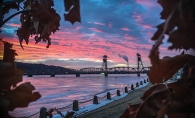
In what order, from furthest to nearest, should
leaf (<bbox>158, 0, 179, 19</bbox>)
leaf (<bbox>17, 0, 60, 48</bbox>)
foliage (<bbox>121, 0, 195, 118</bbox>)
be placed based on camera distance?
leaf (<bbox>17, 0, 60, 48</bbox>) < leaf (<bbox>158, 0, 179, 19</bbox>) < foliage (<bbox>121, 0, 195, 118</bbox>)

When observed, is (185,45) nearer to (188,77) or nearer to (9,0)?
(188,77)

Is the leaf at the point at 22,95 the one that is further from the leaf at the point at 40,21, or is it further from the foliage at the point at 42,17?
the leaf at the point at 40,21

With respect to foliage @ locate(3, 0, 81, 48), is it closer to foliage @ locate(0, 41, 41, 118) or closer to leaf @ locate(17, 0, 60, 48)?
leaf @ locate(17, 0, 60, 48)

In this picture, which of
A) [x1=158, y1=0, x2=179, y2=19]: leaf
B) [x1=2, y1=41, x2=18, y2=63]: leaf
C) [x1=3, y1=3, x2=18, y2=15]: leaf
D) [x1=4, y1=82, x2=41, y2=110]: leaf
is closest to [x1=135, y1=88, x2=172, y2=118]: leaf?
[x1=158, y1=0, x2=179, y2=19]: leaf

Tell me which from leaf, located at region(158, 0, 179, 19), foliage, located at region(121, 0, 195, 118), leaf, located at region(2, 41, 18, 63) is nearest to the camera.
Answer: foliage, located at region(121, 0, 195, 118)

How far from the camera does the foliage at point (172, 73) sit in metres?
0.62

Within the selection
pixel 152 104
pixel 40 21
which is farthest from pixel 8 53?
pixel 152 104

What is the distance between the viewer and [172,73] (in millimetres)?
857

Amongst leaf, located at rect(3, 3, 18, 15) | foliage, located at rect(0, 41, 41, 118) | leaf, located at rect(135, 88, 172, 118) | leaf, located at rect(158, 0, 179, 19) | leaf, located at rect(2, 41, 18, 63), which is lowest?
leaf, located at rect(135, 88, 172, 118)

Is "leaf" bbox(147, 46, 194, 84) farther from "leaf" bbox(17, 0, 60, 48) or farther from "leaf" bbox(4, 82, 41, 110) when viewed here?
"leaf" bbox(17, 0, 60, 48)

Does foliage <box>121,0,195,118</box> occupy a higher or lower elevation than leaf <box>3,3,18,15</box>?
lower

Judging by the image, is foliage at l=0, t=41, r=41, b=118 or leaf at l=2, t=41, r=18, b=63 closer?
foliage at l=0, t=41, r=41, b=118

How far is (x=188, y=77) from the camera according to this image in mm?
766

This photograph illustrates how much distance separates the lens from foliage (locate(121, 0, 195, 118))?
62 centimetres
